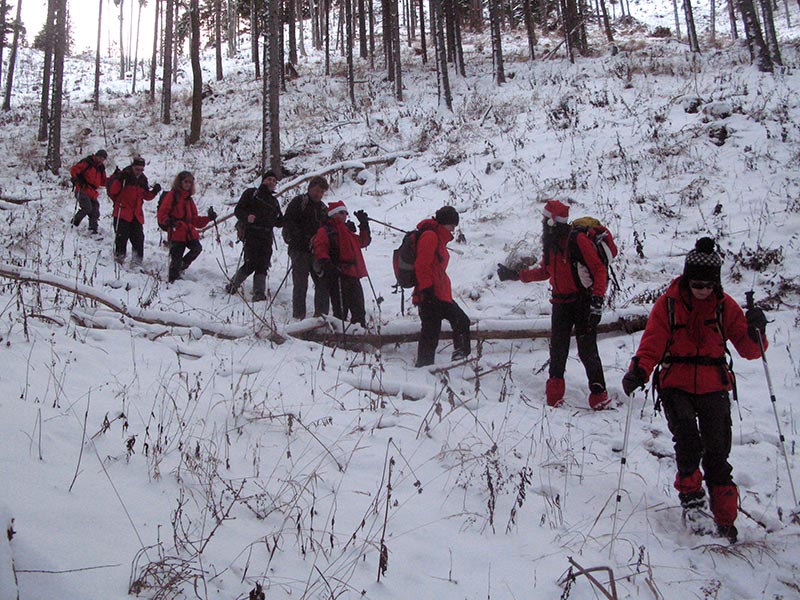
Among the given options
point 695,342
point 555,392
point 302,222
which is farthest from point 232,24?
point 695,342

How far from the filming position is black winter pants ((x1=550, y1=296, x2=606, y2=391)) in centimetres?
528

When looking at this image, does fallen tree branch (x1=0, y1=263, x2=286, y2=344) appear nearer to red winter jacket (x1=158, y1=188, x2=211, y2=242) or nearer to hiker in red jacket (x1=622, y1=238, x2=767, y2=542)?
red winter jacket (x1=158, y1=188, x2=211, y2=242)

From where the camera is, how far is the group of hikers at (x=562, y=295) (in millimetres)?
3471

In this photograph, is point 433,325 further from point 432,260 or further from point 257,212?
point 257,212

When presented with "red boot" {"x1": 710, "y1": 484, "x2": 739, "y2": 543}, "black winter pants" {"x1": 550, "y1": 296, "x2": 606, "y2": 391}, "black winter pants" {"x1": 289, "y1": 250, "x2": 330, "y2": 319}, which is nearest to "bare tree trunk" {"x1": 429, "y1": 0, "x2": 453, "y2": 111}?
"black winter pants" {"x1": 289, "y1": 250, "x2": 330, "y2": 319}

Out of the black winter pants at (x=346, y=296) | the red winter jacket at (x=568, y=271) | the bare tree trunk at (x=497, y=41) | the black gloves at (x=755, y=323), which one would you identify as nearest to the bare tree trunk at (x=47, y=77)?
Result: the bare tree trunk at (x=497, y=41)

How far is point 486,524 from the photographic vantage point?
3137 millimetres

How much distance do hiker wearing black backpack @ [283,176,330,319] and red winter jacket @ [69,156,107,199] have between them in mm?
5141

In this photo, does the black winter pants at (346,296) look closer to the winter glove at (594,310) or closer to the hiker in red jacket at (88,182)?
the winter glove at (594,310)

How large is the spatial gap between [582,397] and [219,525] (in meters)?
4.06

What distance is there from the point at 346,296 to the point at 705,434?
4574mm

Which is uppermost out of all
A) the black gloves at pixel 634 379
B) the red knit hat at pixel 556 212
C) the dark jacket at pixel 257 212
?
the dark jacket at pixel 257 212

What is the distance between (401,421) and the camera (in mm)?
4340

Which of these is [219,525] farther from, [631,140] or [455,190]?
[631,140]
